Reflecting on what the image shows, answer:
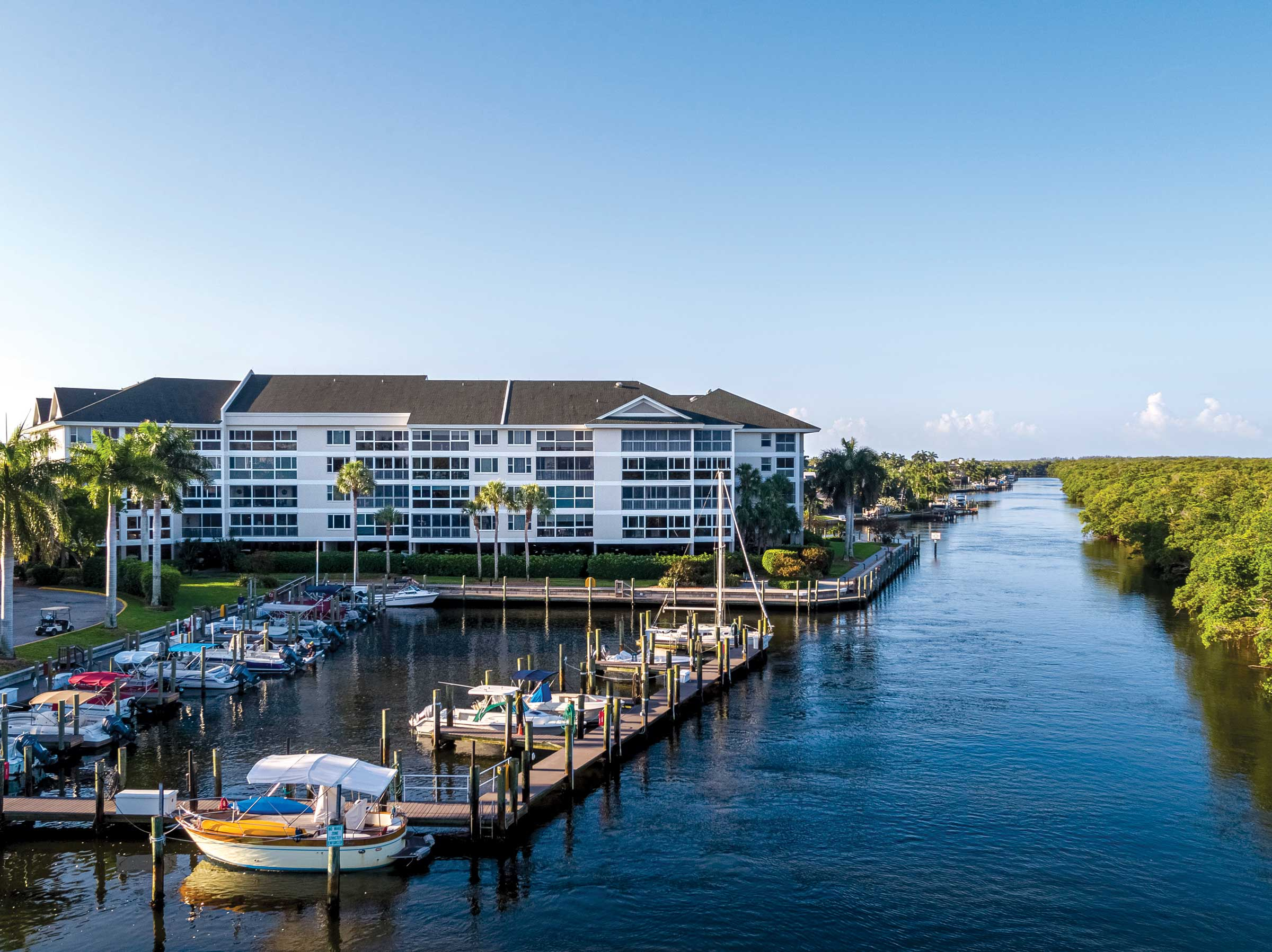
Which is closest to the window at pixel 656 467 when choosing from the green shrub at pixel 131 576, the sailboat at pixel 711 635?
the sailboat at pixel 711 635

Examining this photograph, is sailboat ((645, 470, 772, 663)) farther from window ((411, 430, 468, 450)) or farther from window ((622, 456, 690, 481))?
window ((411, 430, 468, 450))

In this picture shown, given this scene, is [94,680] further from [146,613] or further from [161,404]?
[161,404]

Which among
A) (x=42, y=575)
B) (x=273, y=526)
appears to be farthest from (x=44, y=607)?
(x=273, y=526)

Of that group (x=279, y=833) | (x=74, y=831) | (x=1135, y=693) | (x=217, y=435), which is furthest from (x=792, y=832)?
(x=217, y=435)

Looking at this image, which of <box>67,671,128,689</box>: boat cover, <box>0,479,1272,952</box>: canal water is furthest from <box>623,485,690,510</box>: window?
<box>67,671,128,689</box>: boat cover

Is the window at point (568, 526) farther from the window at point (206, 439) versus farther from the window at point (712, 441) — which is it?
the window at point (206, 439)

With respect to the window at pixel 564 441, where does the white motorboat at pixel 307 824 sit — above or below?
below

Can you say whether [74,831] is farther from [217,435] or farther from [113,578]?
[217,435]
